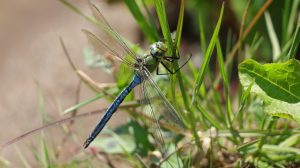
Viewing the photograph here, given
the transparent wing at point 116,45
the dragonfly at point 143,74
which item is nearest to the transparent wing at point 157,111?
the dragonfly at point 143,74

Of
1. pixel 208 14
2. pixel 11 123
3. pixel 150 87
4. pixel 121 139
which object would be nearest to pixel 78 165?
pixel 121 139

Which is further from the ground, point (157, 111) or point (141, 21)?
point (141, 21)

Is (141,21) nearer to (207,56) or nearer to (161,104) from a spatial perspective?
(161,104)

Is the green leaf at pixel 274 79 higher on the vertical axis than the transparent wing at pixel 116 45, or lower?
lower

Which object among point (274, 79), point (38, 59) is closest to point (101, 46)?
point (274, 79)

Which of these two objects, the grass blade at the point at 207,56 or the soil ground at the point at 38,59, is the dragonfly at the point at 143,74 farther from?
the soil ground at the point at 38,59
